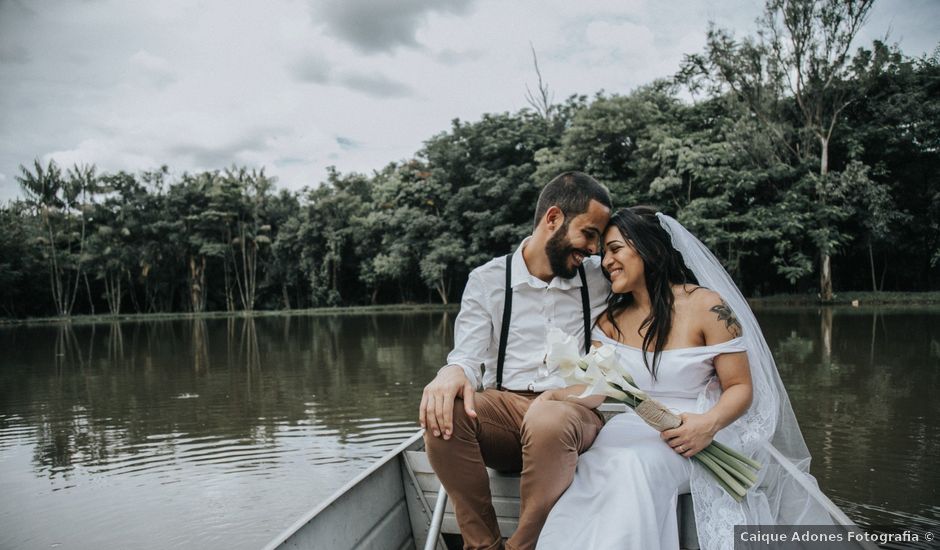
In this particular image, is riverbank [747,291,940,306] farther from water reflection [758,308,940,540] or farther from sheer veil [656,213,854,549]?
sheer veil [656,213,854,549]

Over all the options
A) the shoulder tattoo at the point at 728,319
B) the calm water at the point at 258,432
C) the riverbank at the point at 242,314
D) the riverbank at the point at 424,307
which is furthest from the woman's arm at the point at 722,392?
the riverbank at the point at 242,314

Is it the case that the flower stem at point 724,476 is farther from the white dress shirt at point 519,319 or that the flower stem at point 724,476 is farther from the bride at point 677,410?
the white dress shirt at point 519,319

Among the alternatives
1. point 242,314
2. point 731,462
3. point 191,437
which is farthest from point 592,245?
point 242,314

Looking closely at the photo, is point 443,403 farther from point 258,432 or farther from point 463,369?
point 258,432

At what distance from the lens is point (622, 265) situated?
2461 millimetres

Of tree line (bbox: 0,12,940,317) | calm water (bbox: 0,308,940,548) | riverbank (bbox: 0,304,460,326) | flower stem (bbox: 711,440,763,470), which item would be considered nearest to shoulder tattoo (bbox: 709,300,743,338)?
flower stem (bbox: 711,440,763,470)

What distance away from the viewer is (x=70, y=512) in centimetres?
450

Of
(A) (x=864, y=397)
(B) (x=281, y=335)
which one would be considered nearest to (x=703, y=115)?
(B) (x=281, y=335)

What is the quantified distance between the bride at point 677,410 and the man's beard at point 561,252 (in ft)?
0.49

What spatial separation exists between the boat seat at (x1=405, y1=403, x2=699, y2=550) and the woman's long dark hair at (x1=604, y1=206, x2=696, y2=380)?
527 millimetres

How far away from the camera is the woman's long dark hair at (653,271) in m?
2.41

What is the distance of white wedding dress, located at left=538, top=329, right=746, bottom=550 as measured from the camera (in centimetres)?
184

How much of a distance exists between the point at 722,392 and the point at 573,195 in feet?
3.12

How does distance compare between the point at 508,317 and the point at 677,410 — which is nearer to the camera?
the point at 677,410
